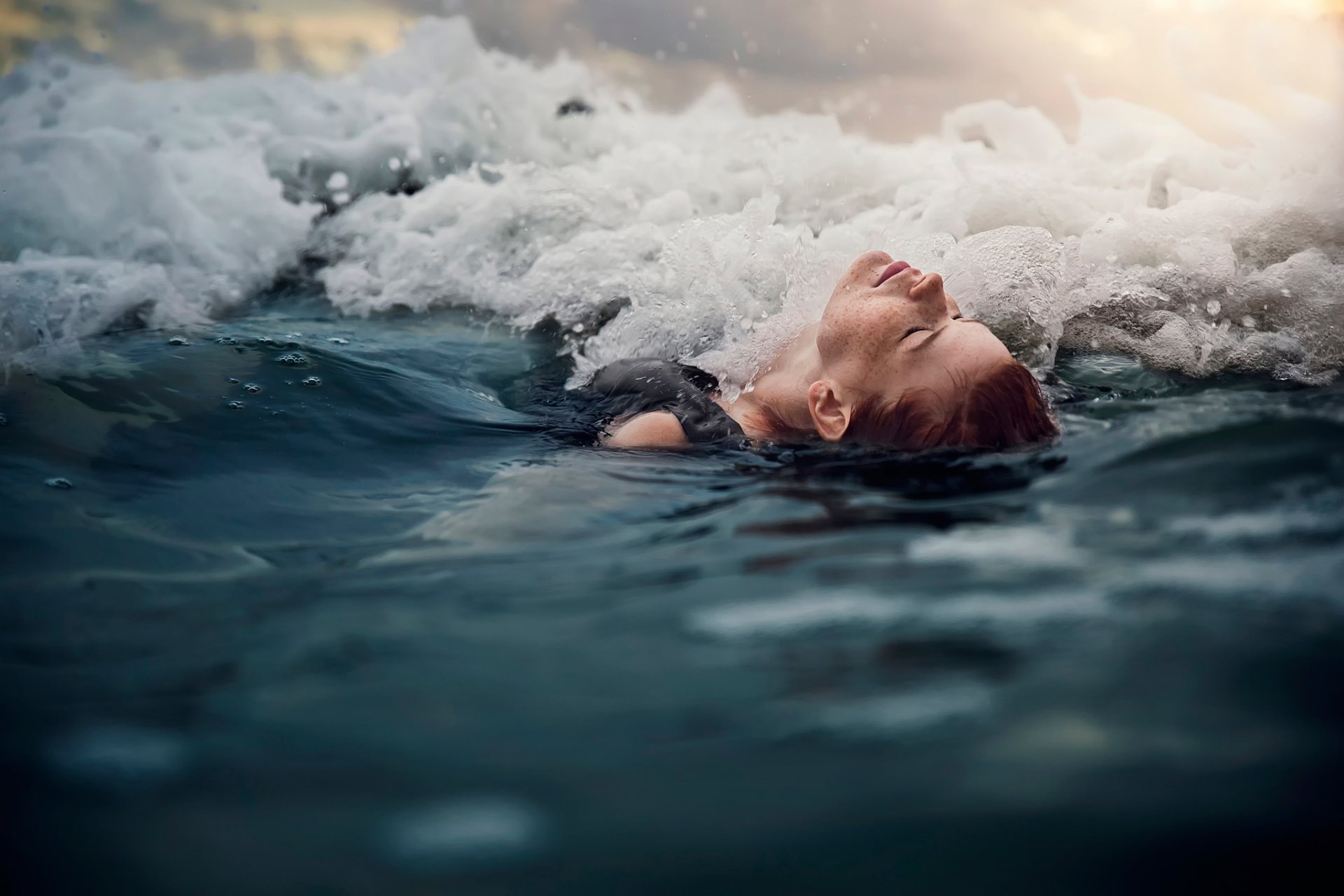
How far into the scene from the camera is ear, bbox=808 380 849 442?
266 centimetres

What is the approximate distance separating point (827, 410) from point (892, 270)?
0.49m

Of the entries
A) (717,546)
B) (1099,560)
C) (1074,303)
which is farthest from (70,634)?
(1074,303)

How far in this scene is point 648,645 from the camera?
1383 mm

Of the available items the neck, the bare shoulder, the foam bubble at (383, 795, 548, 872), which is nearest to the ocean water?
the foam bubble at (383, 795, 548, 872)

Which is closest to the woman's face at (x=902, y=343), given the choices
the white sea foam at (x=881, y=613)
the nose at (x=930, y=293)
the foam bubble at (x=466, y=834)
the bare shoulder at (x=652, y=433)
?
the nose at (x=930, y=293)

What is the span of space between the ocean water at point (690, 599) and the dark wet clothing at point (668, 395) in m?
0.19

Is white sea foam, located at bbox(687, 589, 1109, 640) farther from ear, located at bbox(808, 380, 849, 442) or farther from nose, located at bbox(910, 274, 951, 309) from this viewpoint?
nose, located at bbox(910, 274, 951, 309)

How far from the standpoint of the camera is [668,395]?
3006 mm

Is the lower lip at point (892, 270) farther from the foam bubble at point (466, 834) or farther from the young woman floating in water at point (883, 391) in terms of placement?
the foam bubble at point (466, 834)

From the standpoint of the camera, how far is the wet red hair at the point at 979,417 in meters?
2.48

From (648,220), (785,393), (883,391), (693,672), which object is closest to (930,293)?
(883,391)

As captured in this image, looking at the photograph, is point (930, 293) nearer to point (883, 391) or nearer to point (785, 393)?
point (883, 391)

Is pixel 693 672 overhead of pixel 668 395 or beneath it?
beneath

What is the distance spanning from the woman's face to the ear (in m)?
0.02
